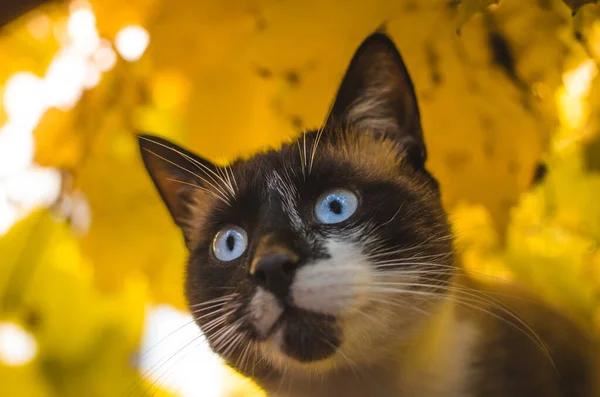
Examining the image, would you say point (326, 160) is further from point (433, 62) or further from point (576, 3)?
point (576, 3)

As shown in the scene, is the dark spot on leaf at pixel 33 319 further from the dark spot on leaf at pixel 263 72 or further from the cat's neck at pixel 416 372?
the dark spot on leaf at pixel 263 72

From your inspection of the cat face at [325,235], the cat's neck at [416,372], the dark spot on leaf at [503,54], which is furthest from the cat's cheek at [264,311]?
the dark spot on leaf at [503,54]

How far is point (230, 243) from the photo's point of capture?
0.78 meters

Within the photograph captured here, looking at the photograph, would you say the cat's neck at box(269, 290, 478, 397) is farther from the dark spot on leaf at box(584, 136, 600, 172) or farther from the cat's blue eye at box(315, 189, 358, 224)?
the dark spot on leaf at box(584, 136, 600, 172)

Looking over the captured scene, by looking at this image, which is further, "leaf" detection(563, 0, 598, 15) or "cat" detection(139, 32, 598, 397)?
"leaf" detection(563, 0, 598, 15)

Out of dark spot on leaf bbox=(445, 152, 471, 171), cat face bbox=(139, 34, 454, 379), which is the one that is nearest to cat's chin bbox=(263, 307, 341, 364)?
cat face bbox=(139, 34, 454, 379)

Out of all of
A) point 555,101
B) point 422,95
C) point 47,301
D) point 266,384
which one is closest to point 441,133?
point 422,95

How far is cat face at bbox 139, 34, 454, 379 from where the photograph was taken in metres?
0.64

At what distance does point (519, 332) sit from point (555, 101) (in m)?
0.35

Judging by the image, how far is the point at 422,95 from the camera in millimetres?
922

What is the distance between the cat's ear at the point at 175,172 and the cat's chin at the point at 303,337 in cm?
30

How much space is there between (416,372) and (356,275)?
0.70ft

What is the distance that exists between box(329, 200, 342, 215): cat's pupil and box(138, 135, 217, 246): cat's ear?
22 centimetres

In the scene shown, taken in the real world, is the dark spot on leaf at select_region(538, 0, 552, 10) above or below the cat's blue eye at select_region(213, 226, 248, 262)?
above
